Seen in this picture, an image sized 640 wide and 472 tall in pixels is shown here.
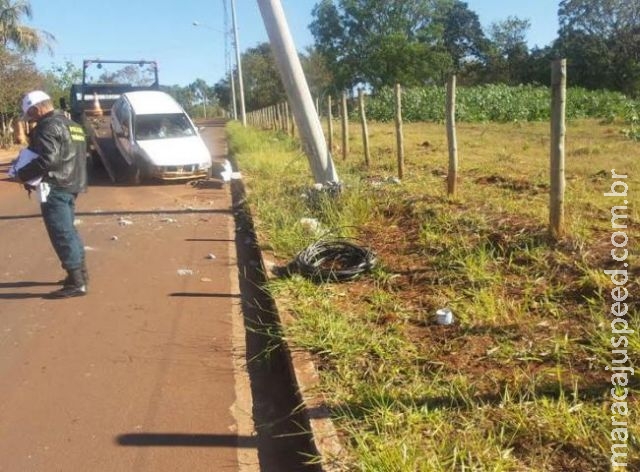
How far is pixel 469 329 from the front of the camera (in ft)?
12.4

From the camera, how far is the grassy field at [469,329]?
262 centimetres

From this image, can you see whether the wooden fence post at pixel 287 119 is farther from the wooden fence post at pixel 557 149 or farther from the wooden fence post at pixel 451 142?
the wooden fence post at pixel 557 149

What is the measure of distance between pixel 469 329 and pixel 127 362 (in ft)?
7.62

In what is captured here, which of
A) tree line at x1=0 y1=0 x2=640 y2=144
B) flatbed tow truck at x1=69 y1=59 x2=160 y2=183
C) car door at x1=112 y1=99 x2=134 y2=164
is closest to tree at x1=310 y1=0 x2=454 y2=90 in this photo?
tree line at x1=0 y1=0 x2=640 y2=144

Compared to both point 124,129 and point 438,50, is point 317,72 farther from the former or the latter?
point 124,129

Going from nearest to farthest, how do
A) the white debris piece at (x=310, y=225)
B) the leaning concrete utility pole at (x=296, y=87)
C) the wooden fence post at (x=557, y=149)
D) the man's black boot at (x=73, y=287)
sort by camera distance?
the wooden fence post at (x=557, y=149), the man's black boot at (x=73, y=287), the white debris piece at (x=310, y=225), the leaning concrete utility pole at (x=296, y=87)

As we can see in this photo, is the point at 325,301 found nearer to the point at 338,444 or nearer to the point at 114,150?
the point at 338,444

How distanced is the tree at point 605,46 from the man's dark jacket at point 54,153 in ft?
166

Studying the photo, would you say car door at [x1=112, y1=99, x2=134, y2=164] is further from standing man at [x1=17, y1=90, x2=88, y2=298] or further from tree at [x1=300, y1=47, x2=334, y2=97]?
tree at [x1=300, y1=47, x2=334, y2=97]

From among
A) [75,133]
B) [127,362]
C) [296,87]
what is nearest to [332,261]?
[127,362]

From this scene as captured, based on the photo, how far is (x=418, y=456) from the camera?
99.0 inches

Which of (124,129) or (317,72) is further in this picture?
(317,72)

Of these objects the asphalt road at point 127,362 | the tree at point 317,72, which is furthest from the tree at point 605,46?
the asphalt road at point 127,362

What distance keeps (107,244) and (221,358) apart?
3930mm
